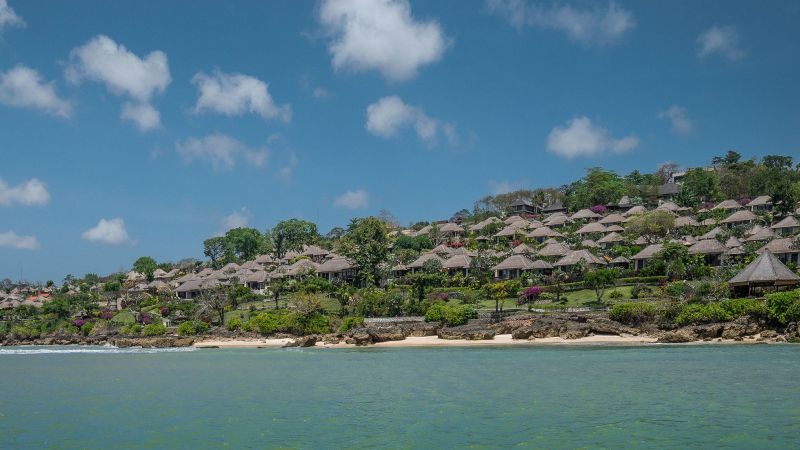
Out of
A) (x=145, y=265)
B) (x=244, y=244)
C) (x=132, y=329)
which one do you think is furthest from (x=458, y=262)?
(x=145, y=265)

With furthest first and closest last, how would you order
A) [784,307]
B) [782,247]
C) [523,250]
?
[523,250] → [782,247] → [784,307]

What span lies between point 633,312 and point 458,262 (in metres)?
31.1

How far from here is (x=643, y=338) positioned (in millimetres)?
47312

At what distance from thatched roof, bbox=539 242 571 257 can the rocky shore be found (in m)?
24.2

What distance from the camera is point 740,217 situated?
84062 millimetres

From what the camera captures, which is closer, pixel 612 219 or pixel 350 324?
pixel 350 324

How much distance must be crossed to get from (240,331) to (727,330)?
40.4 metres

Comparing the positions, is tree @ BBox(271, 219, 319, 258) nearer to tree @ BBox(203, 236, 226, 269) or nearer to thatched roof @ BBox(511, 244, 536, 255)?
tree @ BBox(203, 236, 226, 269)

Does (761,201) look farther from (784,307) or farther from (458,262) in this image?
(784,307)

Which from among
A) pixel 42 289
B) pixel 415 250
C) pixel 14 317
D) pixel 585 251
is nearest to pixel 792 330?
pixel 585 251

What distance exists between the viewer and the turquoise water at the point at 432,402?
1992 centimetres

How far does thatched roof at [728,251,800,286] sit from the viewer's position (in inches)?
1933

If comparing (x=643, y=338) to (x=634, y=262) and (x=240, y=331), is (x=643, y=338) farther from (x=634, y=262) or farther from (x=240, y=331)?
(x=240, y=331)

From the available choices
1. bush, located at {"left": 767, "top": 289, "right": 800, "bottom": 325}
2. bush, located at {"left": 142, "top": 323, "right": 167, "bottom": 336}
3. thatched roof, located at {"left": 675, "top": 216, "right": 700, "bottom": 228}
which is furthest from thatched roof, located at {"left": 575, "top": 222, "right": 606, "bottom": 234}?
bush, located at {"left": 142, "top": 323, "right": 167, "bottom": 336}
